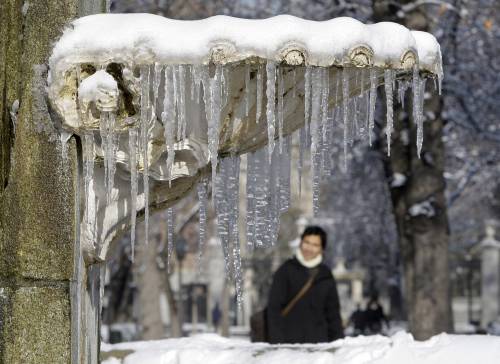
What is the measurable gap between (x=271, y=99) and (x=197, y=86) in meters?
0.28

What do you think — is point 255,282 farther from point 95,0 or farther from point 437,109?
point 95,0

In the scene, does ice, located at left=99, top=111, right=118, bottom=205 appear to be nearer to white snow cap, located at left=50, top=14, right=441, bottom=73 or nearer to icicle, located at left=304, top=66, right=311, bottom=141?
white snow cap, located at left=50, top=14, right=441, bottom=73

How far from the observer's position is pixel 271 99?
14.8 ft

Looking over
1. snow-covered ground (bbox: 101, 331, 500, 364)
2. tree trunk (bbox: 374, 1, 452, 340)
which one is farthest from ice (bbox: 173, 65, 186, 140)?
tree trunk (bbox: 374, 1, 452, 340)

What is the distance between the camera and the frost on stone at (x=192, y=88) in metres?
4.39

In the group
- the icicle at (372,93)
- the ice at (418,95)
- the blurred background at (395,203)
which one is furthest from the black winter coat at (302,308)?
the icicle at (372,93)

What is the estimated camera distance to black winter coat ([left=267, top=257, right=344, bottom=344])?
26.2 ft

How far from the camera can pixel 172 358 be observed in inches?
233

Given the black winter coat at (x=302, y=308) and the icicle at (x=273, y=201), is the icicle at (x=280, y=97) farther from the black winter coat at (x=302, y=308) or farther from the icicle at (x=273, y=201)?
the black winter coat at (x=302, y=308)

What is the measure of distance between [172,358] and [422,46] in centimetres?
206

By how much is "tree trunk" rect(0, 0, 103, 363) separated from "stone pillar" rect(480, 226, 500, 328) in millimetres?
25323

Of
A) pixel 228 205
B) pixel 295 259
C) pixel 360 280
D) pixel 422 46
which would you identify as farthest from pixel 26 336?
pixel 360 280

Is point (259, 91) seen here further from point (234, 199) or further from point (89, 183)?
point (234, 199)

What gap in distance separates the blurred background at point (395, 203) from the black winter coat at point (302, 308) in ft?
2.77
